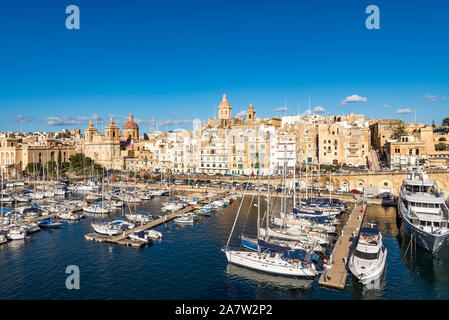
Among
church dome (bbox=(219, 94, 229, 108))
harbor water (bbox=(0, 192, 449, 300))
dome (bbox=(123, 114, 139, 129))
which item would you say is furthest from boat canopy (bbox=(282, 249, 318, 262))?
dome (bbox=(123, 114, 139, 129))

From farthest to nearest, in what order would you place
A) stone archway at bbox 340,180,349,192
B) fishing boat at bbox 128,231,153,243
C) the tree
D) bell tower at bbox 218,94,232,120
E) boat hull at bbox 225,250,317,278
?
bell tower at bbox 218,94,232,120 → the tree → stone archway at bbox 340,180,349,192 → fishing boat at bbox 128,231,153,243 → boat hull at bbox 225,250,317,278

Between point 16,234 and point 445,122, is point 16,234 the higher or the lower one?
the lower one

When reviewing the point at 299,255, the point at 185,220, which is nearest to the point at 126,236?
the point at 185,220

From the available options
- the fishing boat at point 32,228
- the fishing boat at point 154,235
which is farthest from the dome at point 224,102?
the fishing boat at point 154,235

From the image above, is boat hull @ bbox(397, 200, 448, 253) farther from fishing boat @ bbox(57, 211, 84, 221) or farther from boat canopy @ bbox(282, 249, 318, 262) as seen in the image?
fishing boat @ bbox(57, 211, 84, 221)

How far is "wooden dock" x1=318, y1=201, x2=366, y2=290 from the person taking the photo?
22.1 m

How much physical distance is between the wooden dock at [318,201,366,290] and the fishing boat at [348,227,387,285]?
0.71 meters

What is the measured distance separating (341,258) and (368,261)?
9.37 ft

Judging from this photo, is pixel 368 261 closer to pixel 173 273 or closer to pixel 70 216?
pixel 173 273

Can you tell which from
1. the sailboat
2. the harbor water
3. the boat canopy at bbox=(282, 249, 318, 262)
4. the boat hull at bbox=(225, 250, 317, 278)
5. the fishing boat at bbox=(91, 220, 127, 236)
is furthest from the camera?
the fishing boat at bbox=(91, 220, 127, 236)

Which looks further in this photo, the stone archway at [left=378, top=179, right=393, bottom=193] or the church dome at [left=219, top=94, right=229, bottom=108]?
the church dome at [left=219, top=94, right=229, bottom=108]

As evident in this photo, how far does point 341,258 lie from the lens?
84.0ft

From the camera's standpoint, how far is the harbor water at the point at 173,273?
71.3 ft

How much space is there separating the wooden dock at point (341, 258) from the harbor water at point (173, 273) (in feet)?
1.64
